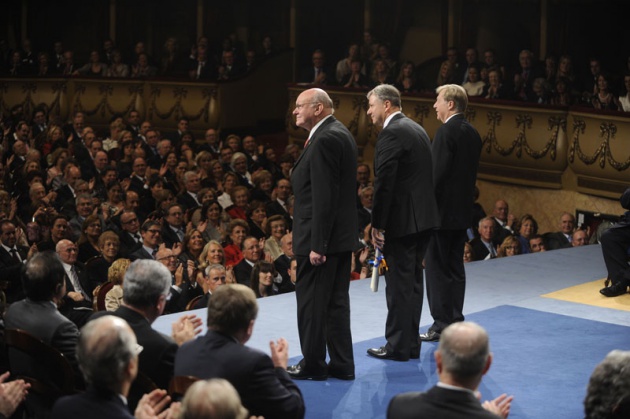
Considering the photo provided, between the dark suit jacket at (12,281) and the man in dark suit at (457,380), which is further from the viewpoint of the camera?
the dark suit jacket at (12,281)

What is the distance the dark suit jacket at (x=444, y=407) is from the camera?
3.23 m

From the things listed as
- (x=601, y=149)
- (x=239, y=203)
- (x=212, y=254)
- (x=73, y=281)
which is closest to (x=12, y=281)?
(x=73, y=281)

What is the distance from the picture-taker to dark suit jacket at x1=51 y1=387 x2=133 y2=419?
327cm

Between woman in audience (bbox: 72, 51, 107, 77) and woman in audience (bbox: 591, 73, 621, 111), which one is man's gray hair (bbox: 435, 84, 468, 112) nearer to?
woman in audience (bbox: 591, 73, 621, 111)

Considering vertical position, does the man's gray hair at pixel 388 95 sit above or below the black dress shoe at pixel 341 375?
above

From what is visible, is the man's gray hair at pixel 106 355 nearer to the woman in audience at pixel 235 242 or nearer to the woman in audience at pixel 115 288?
the woman in audience at pixel 115 288

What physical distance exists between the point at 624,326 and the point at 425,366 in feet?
5.39

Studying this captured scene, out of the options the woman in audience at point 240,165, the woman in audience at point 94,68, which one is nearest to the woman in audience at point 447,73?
the woman in audience at point 240,165

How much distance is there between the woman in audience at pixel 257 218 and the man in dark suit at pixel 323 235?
555 centimetres

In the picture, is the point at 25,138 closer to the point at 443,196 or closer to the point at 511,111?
the point at 511,111

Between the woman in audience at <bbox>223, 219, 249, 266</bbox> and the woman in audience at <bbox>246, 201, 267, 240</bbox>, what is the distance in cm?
112

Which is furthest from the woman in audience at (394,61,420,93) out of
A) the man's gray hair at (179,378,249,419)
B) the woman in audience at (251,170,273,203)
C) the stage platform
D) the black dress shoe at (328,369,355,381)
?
the man's gray hair at (179,378,249,419)

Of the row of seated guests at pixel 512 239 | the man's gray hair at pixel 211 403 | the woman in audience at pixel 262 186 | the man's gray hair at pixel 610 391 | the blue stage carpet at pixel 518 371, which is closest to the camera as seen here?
the man's gray hair at pixel 211 403

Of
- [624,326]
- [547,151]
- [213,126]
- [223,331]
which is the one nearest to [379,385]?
[223,331]
